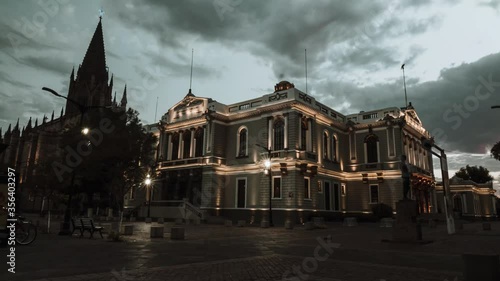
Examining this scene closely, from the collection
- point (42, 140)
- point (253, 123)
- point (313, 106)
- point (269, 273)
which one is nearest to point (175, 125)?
point (253, 123)

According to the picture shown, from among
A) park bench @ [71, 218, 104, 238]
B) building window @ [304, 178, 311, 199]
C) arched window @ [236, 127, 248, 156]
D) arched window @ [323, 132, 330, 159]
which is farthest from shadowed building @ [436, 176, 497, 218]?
park bench @ [71, 218, 104, 238]

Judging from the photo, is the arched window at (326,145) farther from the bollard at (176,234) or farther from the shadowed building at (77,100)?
the shadowed building at (77,100)

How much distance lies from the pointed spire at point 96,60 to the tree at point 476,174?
96252 millimetres

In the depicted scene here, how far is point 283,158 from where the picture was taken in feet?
116

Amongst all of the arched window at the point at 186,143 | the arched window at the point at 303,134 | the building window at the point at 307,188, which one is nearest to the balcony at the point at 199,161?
the arched window at the point at 186,143

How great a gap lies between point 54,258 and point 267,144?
2870 centimetres

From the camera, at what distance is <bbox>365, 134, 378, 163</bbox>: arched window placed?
142 feet

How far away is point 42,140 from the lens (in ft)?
265

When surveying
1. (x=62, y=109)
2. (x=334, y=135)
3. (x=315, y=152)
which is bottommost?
(x=315, y=152)

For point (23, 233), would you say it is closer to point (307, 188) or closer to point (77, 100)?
point (307, 188)

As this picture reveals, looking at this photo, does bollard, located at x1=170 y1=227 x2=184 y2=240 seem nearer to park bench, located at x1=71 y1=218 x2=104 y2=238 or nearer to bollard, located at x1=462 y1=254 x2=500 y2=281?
park bench, located at x1=71 y1=218 x2=104 y2=238

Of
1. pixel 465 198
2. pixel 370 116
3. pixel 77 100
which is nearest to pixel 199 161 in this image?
pixel 370 116

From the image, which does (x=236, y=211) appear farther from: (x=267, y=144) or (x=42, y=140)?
(x=42, y=140)

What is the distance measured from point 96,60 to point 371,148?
73921 mm
